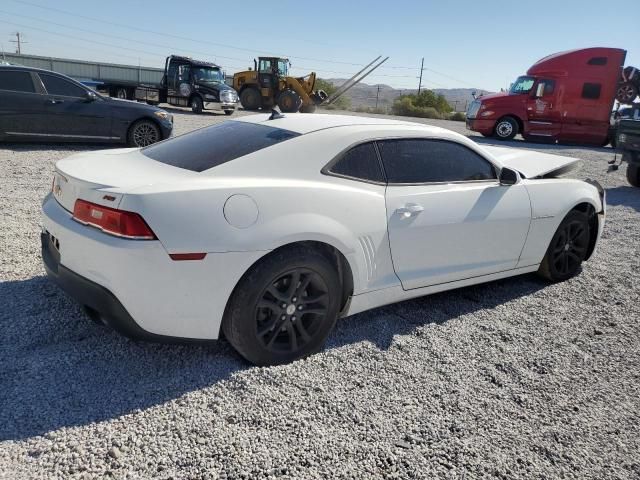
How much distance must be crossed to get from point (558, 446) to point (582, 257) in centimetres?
270

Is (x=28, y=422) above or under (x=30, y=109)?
under

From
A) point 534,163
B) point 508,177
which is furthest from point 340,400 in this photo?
point 534,163

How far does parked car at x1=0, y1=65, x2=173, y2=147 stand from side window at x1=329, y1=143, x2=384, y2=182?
7.69 m

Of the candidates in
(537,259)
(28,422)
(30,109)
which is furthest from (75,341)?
(30,109)

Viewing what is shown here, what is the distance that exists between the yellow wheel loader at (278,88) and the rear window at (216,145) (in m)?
20.4

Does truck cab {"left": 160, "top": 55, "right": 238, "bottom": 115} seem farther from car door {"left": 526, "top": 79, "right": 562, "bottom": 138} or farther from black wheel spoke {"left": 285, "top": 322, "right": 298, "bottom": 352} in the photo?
black wheel spoke {"left": 285, "top": 322, "right": 298, "bottom": 352}

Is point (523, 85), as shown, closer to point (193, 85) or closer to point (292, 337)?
point (193, 85)

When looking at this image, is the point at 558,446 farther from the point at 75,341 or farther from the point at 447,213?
the point at 75,341

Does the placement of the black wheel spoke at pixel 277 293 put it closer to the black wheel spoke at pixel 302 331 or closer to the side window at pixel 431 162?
the black wheel spoke at pixel 302 331

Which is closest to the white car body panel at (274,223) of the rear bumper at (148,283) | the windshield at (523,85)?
the rear bumper at (148,283)

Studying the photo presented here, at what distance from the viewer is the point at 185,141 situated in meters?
3.40

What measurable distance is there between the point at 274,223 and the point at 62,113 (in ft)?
26.6

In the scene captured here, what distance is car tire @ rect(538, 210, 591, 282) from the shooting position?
14.2ft

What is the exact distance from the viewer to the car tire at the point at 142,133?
31.7 feet
